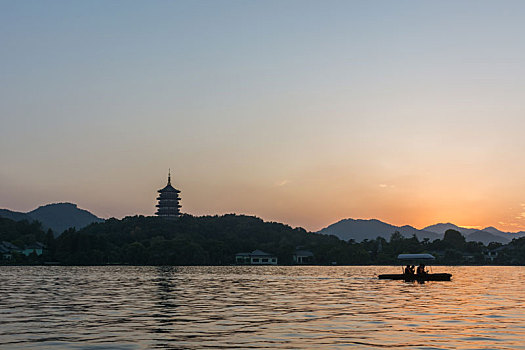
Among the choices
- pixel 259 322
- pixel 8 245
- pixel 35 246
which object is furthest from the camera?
pixel 35 246

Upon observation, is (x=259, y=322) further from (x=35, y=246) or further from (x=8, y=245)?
(x=35, y=246)

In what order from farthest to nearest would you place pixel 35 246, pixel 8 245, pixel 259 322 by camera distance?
1. pixel 35 246
2. pixel 8 245
3. pixel 259 322

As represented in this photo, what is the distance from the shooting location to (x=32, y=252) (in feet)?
581

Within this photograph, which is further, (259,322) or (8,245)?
(8,245)

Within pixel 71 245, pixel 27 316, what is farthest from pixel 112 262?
pixel 27 316

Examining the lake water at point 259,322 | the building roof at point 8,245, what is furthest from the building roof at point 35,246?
the lake water at point 259,322

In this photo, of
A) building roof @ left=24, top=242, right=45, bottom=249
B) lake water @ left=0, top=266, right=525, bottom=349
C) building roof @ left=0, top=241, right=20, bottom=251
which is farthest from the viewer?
building roof @ left=24, top=242, right=45, bottom=249

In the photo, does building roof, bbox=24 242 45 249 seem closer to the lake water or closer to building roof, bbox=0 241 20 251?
building roof, bbox=0 241 20 251

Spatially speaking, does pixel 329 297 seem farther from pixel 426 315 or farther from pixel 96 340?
pixel 96 340

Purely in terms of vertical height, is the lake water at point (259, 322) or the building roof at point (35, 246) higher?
the building roof at point (35, 246)

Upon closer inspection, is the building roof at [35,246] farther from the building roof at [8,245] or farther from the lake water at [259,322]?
the lake water at [259,322]

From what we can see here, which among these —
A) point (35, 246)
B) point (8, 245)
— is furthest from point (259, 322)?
point (35, 246)

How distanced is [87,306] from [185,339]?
16.8 metres

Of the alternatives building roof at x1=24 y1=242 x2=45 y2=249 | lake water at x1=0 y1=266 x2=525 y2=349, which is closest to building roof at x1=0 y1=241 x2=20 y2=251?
building roof at x1=24 y1=242 x2=45 y2=249
